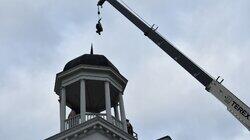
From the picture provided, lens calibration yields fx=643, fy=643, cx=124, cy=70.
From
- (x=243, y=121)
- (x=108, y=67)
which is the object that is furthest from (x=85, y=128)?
(x=243, y=121)

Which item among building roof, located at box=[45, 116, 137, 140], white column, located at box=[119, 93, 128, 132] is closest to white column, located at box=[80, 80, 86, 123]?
building roof, located at box=[45, 116, 137, 140]

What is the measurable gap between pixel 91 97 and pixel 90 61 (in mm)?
4799

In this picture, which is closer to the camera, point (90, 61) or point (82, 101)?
point (82, 101)

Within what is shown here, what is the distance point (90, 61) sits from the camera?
45094mm

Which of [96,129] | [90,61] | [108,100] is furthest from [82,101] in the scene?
[96,129]

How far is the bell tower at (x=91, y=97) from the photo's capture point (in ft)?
131

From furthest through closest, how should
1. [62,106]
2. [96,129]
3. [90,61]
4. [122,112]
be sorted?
1. [122,112]
2. [90,61]
3. [62,106]
4. [96,129]

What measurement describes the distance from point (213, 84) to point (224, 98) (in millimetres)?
1415

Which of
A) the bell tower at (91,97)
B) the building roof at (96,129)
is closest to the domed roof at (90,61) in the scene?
the bell tower at (91,97)

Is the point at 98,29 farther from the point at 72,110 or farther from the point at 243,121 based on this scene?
the point at 243,121

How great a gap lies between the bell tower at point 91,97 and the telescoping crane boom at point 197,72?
3600 millimetres

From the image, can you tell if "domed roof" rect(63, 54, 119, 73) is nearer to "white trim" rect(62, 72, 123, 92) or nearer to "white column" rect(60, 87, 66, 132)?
"white trim" rect(62, 72, 123, 92)

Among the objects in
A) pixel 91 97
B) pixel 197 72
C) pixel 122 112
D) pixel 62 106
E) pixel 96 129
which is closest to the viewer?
pixel 96 129

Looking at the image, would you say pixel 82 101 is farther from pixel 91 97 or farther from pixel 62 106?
pixel 91 97
